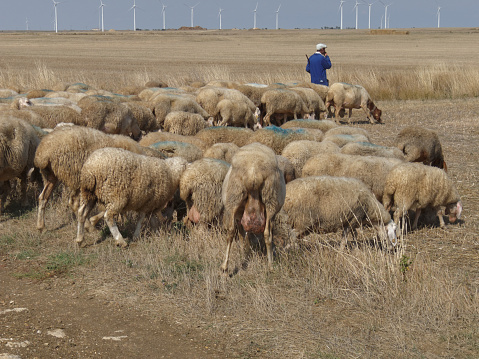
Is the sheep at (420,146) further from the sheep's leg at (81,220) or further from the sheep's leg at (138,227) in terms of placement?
the sheep's leg at (81,220)

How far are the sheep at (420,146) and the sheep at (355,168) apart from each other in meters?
2.66

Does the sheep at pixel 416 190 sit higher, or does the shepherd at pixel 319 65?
the shepherd at pixel 319 65

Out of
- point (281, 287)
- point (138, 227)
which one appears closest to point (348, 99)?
point (138, 227)

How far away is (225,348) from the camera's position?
488 cm

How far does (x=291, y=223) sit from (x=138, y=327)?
8.11ft

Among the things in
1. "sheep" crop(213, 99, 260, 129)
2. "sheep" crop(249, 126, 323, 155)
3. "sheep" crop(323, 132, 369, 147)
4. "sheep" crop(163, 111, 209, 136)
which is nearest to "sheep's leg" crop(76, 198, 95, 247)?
"sheep" crop(249, 126, 323, 155)

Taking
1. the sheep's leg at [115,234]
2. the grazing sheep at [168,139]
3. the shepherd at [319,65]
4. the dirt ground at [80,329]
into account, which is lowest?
the dirt ground at [80,329]

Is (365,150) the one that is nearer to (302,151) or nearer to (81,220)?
(302,151)

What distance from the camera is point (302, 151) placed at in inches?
374

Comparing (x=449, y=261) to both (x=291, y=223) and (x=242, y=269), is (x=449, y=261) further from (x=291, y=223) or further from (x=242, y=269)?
(x=242, y=269)

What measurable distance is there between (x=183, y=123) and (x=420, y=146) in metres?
4.65

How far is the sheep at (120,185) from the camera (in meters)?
7.03

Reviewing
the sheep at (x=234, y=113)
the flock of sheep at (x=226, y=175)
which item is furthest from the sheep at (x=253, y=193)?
the sheep at (x=234, y=113)

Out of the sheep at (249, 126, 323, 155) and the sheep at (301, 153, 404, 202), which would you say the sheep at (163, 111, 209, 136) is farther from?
the sheep at (301, 153, 404, 202)
